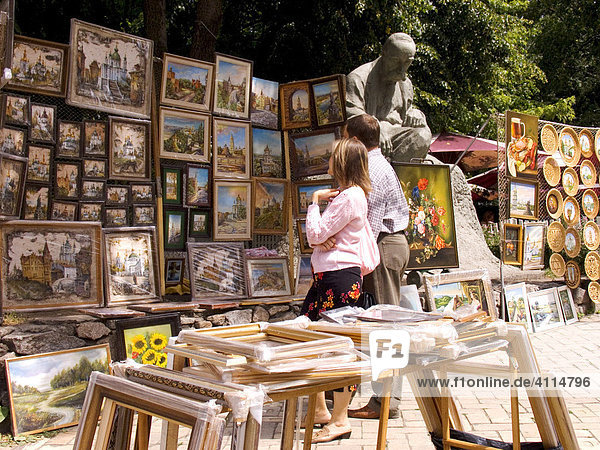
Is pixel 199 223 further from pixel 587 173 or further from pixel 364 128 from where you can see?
pixel 587 173

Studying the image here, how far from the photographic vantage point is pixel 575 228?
8.45 meters

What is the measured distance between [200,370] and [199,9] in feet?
25.7

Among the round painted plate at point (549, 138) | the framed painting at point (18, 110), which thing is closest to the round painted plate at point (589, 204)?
the round painted plate at point (549, 138)

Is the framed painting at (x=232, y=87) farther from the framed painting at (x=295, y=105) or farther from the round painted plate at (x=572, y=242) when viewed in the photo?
the round painted plate at (x=572, y=242)

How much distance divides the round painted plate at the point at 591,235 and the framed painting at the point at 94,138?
645 centimetres

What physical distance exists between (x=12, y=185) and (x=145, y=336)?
144 cm

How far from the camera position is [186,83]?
5.46m

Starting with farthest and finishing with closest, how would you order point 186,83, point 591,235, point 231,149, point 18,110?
point 591,235, point 231,149, point 186,83, point 18,110

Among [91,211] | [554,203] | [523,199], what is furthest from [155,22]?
[554,203]

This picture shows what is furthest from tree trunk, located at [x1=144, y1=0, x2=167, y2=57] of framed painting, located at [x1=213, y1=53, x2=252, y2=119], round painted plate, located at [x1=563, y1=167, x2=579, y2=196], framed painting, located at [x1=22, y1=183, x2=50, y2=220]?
round painted plate, located at [x1=563, y1=167, x2=579, y2=196]

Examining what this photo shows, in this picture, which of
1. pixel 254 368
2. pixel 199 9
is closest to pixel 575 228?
pixel 199 9

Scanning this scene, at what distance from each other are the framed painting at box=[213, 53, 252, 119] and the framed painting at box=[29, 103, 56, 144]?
144 cm

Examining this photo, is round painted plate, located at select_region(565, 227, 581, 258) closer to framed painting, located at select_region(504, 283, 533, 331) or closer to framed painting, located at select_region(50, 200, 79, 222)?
framed painting, located at select_region(504, 283, 533, 331)

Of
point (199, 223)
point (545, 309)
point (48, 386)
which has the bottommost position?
point (48, 386)
